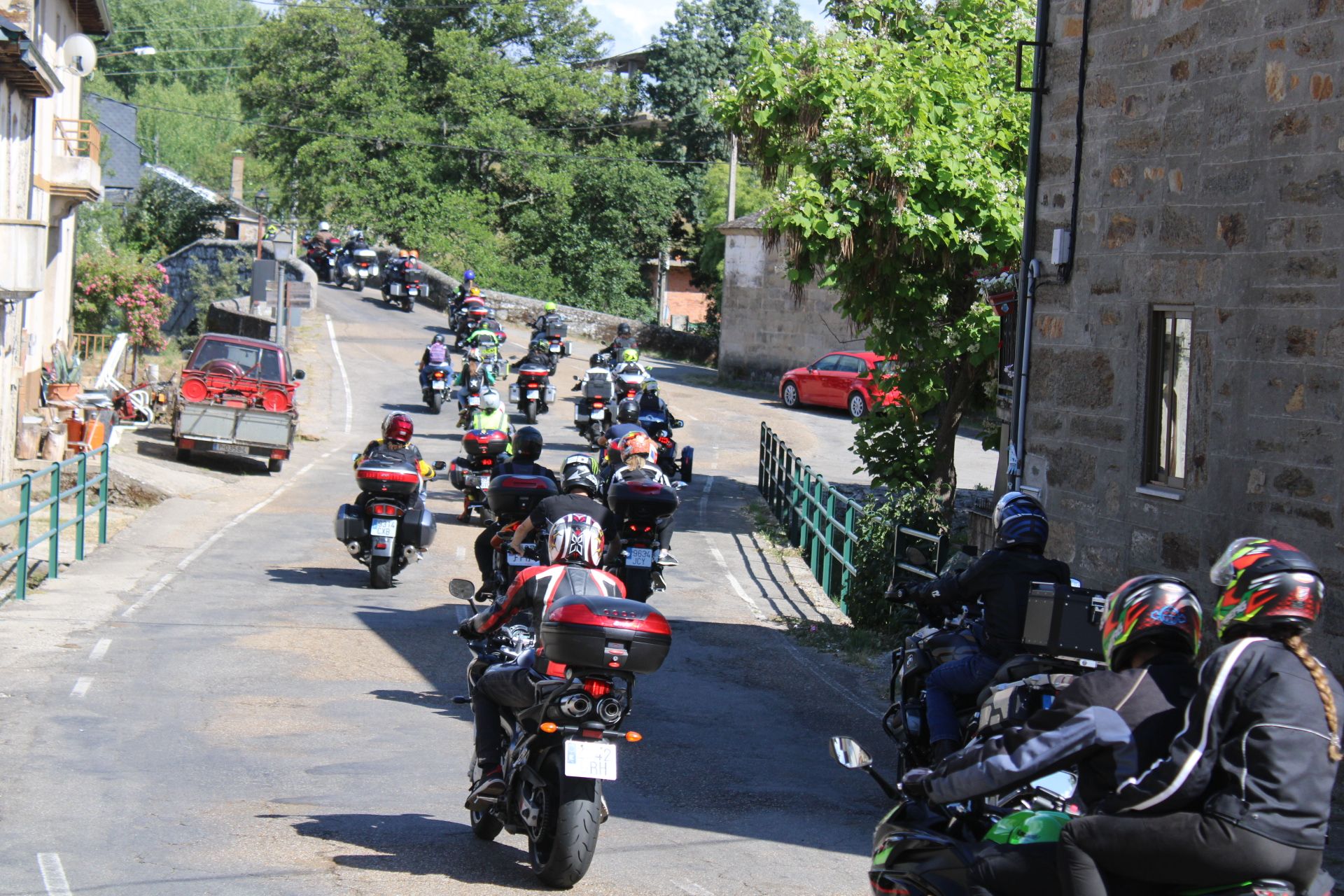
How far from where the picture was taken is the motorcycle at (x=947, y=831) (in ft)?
14.3

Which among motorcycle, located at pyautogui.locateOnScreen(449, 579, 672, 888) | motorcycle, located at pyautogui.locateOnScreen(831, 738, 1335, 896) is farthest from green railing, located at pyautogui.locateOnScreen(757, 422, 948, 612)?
motorcycle, located at pyautogui.locateOnScreen(831, 738, 1335, 896)

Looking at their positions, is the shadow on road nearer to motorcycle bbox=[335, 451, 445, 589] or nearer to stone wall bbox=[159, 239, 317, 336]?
motorcycle bbox=[335, 451, 445, 589]

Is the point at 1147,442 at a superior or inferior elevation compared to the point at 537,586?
superior

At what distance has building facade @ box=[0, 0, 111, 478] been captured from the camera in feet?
64.0

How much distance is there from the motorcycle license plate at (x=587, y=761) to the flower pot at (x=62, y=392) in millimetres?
19537

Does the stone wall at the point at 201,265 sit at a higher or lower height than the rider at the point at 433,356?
higher

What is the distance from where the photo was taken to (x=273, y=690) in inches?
396

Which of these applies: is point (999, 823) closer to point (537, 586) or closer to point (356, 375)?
point (537, 586)

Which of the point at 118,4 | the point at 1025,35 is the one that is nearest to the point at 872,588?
the point at 1025,35

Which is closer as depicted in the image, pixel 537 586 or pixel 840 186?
pixel 537 586

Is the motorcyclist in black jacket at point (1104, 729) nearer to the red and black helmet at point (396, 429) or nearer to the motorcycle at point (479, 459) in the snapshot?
the red and black helmet at point (396, 429)

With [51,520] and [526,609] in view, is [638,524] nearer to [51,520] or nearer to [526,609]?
[526,609]

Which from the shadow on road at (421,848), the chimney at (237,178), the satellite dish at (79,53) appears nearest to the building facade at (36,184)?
the satellite dish at (79,53)

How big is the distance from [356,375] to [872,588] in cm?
2352
